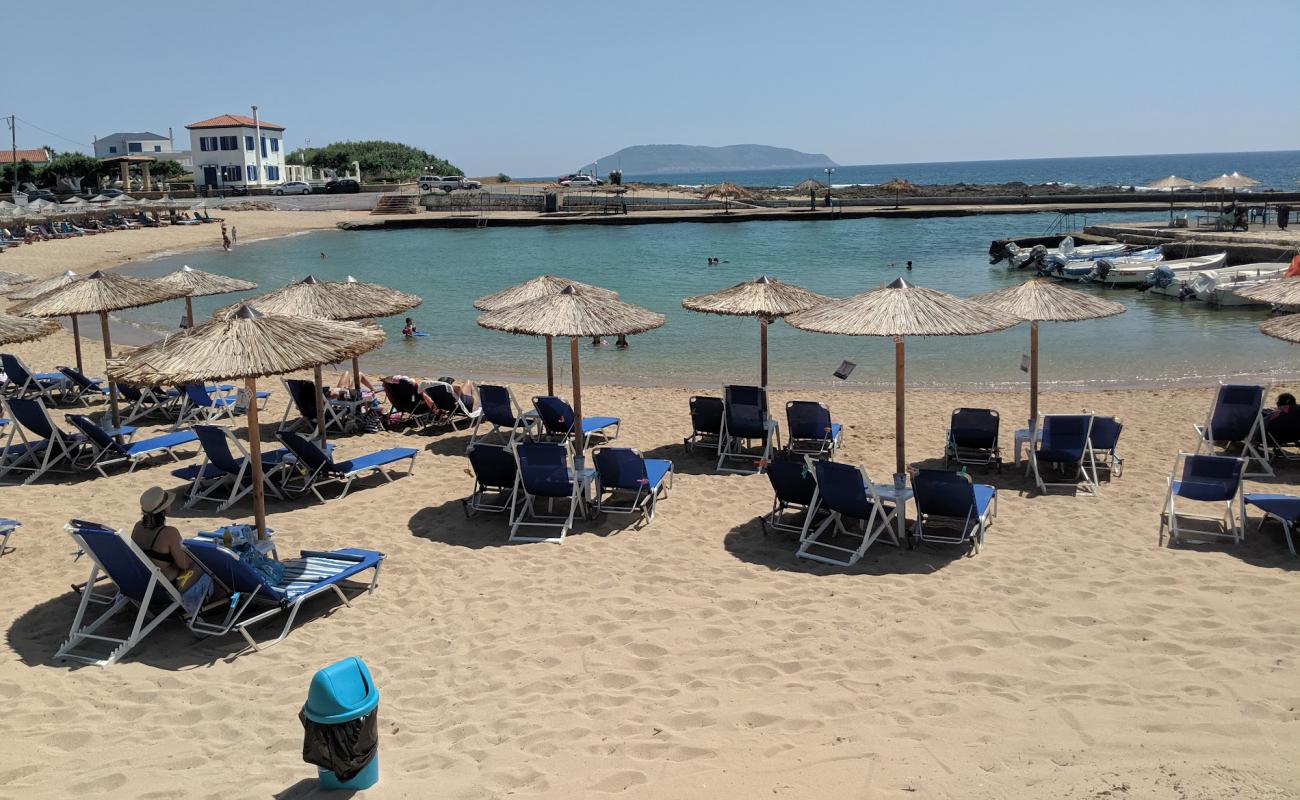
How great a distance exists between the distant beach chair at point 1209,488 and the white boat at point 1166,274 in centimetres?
2071

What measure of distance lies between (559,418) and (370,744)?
6.45 meters

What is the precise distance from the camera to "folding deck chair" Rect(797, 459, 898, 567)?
707 centimetres

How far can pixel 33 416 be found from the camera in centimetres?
938

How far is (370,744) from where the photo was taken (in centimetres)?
406

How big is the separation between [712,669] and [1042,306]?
5627mm

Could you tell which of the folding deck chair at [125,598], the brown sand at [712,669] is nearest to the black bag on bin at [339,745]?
the brown sand at [712,669]

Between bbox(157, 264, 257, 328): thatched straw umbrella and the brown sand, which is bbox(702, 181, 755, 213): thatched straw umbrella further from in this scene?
the brown sand

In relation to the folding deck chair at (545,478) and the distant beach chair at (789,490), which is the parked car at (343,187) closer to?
the folding deck chair at (545,478)

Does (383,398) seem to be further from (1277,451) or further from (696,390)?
(1277,451)

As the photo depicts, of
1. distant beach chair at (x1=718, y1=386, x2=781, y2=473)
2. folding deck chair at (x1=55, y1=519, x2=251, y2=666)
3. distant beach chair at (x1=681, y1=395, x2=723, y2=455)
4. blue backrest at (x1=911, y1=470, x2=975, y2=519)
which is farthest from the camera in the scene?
distant beach chair at (x1=681, y1=395, x2=723, y2=455)

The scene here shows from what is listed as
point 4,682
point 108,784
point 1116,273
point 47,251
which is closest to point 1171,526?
point 108,784

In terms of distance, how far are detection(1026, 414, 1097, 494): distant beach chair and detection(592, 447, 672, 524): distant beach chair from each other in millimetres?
3454

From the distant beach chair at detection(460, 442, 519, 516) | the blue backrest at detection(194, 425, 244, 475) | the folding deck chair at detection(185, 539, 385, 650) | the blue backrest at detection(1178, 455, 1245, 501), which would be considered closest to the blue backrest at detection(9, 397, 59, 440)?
the blue backrest at detection(194, 425, 244, 475)

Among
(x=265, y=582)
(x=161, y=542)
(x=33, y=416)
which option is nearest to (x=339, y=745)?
(x=265, y=582)
